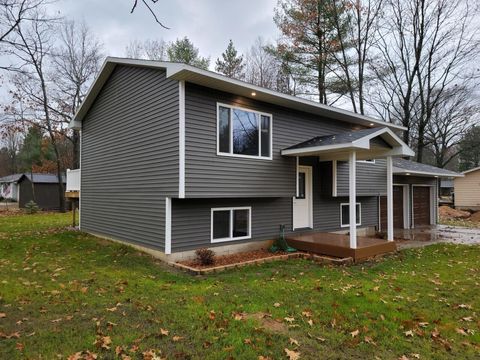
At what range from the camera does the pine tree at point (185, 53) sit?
25.2m

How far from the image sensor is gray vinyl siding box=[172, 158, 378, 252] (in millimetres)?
A: 8266

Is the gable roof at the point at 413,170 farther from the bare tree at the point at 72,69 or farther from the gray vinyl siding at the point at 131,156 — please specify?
the bare tree at the point at 72,69

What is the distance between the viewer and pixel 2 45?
15641 mm

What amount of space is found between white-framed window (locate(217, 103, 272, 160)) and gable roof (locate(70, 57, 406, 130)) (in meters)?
0.51

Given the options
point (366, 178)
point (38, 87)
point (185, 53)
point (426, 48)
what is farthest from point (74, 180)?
point (426, 48)

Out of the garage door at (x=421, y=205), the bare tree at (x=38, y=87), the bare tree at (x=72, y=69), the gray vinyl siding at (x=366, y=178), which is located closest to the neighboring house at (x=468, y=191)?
the garage door at (x=421, y=205)

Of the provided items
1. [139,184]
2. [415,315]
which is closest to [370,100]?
[139,184]

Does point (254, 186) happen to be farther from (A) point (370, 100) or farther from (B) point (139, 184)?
(A) point (370, 100)

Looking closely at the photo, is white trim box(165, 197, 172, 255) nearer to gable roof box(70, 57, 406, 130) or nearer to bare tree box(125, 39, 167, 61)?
gable roof box(70, 57, 406, 130)

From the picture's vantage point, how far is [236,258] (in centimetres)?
870

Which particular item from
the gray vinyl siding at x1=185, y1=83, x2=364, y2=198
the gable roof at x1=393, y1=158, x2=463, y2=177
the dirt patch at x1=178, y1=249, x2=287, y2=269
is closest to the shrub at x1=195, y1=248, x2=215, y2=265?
the dirt patch at x1=178, y1=249, x2=287, y2=269

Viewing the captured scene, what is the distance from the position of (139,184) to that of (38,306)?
487cm

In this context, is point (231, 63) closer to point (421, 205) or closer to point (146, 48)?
point (146, 48)

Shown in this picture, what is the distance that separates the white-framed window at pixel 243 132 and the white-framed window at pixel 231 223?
163 cm
